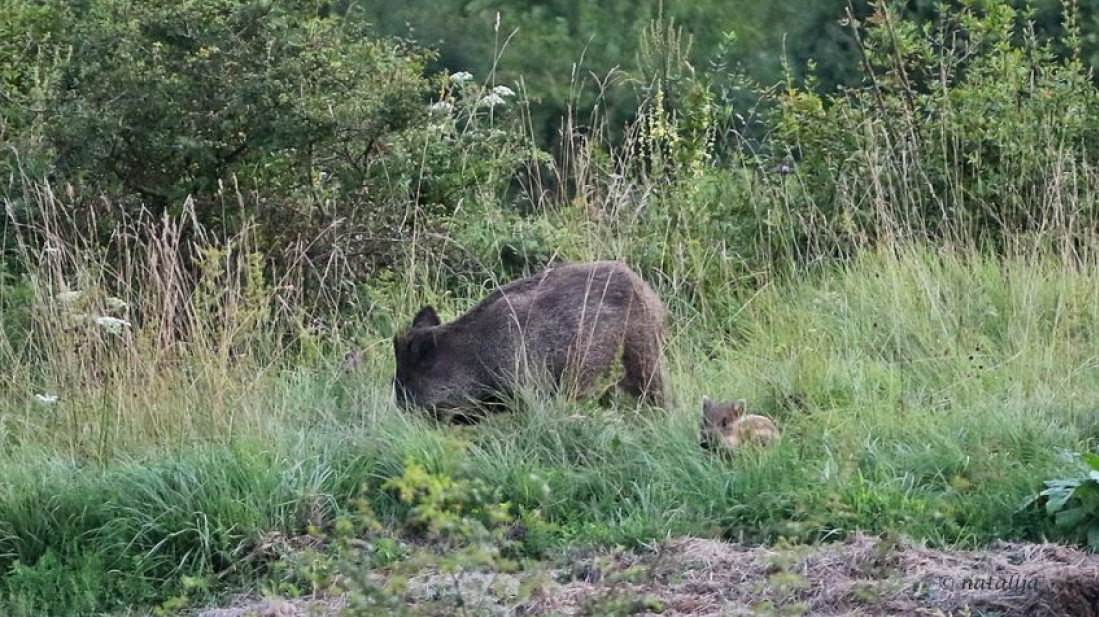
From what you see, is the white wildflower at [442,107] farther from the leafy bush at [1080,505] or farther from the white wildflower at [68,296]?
the leafy bush at [1080,505]

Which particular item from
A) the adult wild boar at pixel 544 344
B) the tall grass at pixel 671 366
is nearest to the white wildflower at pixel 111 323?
the tall grass at pixel 671 366

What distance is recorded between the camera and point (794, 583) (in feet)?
15.9

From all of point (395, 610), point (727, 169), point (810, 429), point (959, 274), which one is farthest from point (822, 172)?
point (395, 610)

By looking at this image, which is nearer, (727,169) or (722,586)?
(722,586)

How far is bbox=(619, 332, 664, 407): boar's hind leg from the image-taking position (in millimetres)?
7156

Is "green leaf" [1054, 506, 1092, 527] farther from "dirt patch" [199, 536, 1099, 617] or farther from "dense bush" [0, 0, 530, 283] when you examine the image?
"dense bush" [0, 0, 530, 283]

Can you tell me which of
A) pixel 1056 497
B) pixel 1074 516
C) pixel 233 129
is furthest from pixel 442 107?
pixel 1074 516

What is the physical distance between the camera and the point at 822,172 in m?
10.5

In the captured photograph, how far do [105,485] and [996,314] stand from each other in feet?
15.4

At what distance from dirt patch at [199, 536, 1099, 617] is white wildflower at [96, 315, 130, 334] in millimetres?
1838

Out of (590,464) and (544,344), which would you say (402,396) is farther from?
(590,464)

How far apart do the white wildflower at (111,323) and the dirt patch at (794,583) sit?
184cm

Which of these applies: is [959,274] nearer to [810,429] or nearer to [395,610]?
[810,429]

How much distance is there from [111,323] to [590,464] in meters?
2.37
